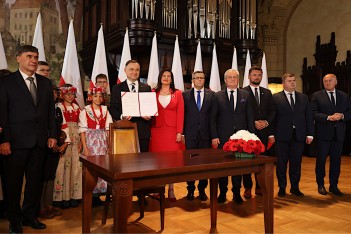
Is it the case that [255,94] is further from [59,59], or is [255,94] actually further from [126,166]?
[59,59]

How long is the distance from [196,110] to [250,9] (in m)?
4.21

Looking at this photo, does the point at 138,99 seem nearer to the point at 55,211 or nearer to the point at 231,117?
the point at 231,117

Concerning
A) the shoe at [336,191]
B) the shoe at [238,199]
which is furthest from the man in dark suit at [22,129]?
the shoe at [336,191]

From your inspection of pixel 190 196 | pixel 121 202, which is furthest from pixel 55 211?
pixel 121 202

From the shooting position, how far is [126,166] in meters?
2.14

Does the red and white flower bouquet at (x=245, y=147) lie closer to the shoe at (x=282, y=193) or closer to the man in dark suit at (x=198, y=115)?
the man in dark suit at (x=198, y=115)

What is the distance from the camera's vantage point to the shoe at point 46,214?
3.27 metres

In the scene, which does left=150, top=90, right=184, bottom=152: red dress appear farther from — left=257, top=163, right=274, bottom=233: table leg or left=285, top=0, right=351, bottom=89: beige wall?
left=285, top=0, right=351, bottom=89: beige wall

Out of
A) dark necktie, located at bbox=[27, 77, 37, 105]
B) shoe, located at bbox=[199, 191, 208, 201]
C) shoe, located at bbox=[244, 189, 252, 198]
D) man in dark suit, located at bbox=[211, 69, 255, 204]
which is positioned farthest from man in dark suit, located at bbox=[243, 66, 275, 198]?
dark necktie, located at bbox=[27, 77, 37, 105]

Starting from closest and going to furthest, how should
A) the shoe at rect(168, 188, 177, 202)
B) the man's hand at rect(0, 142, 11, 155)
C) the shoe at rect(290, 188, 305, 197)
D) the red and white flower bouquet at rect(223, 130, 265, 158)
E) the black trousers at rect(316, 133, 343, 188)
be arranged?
the red and white flower bouquet at rect(223, 130, 265, 158), the man's hand at rect(0, 142, 11, 155), the shoe at rect(168, 188, 177, 202), the shoe at rect(290, 188, 305, 197), the black trousers at rect(316, 133, 343, 188)

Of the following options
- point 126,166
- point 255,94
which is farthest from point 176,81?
point 126,166

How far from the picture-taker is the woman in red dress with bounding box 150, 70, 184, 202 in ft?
12.4

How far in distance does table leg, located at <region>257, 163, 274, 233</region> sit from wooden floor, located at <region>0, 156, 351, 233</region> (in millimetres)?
359

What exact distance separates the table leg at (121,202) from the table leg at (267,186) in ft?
3.66
